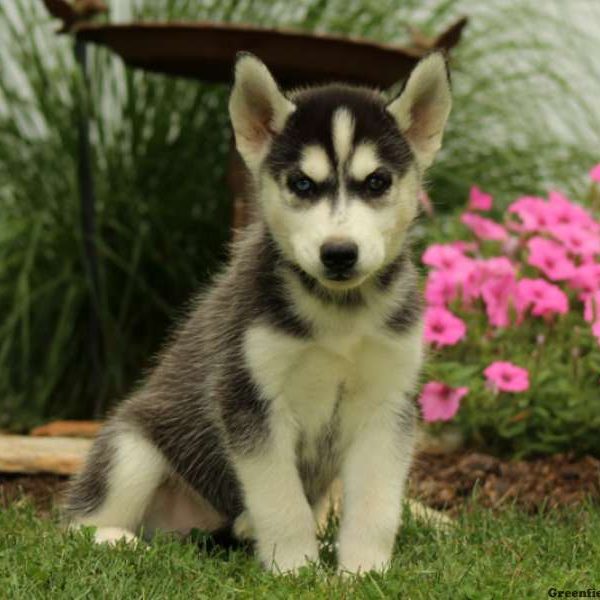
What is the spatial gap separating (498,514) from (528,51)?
16.4 feet

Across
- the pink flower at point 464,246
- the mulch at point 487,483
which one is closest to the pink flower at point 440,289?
the pink flower at point 464,246

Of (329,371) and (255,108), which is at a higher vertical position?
(255,108)

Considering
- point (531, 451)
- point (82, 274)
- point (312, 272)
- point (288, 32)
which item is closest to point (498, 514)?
point (531, 451)

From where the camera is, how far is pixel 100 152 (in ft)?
29.9

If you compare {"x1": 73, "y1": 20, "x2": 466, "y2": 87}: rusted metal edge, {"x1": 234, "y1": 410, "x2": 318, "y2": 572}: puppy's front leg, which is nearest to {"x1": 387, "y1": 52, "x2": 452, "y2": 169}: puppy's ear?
{"x1": 234, "y1": 410, "x2": 318, "y2": 572}: puppy's front leg

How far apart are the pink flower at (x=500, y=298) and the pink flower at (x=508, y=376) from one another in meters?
0.48

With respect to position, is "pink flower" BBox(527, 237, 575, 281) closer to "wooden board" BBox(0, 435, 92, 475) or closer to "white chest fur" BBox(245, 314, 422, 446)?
"white chest fur" BBox(245, 314, 422, 446)

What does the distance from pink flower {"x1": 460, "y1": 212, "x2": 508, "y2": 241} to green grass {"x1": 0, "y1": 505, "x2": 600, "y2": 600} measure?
2.60 m

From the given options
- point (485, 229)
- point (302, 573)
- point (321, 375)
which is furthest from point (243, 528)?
point (485, 229)

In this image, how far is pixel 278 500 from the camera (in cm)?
420

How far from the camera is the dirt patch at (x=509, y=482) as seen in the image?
224 inches

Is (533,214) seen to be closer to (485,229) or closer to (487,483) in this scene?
(485,229)

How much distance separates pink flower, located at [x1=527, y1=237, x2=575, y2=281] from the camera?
6527 mm

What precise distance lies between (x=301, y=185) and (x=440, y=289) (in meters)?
2.79
